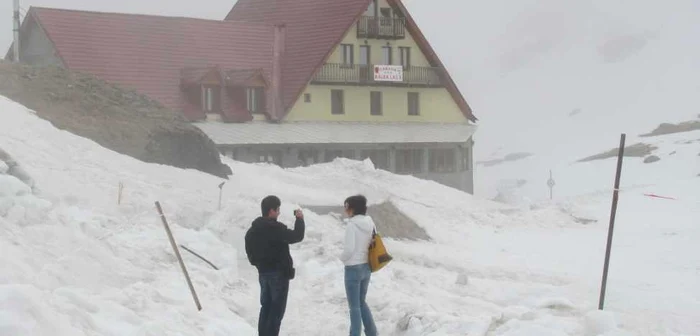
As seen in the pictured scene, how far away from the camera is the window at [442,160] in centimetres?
4981

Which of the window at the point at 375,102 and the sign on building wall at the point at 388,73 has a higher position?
the sign on building wall at the point at 388,73

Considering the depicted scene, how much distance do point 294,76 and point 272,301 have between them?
36007 millimetres

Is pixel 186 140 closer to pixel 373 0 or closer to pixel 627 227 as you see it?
pixel 627 227

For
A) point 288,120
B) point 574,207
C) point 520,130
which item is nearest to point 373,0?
point 288,120

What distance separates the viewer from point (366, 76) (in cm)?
4809

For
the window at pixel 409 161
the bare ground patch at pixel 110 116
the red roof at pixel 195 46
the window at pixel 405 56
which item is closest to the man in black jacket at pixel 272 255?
the bare ground patch at pixel 110 116

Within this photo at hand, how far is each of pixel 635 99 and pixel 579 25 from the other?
26259 mm

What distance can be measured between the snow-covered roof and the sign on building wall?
195 centimetres

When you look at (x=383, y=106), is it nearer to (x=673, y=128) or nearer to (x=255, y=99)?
(x=255, y=99)

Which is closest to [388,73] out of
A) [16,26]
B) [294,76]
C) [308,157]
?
[294,76]

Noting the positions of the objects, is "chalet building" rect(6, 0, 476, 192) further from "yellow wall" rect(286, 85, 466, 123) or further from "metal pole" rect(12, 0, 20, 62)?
"metal pole" rect(12, 0, 20, 62)

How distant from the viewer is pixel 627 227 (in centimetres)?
3278

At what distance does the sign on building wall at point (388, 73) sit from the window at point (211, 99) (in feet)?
23.9

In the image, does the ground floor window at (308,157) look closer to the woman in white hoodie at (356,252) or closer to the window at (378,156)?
the window at (378,156)
